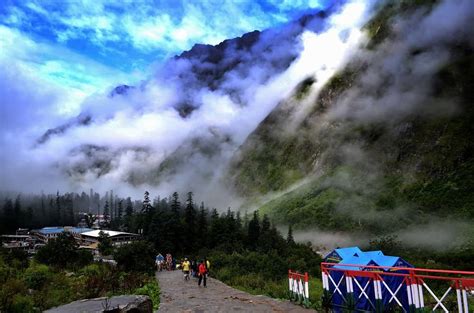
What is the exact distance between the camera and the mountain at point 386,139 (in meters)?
116

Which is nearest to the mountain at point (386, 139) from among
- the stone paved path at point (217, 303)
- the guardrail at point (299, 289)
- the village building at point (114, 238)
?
the village building at point (114, 238)

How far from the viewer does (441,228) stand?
329ft

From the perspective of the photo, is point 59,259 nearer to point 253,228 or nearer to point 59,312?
point 59,312

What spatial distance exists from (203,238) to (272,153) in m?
114

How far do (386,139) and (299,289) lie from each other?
134 metres

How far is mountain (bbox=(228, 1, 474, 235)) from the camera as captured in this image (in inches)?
4567

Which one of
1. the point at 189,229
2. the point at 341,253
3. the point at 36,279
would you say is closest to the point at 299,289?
the point at 341,253

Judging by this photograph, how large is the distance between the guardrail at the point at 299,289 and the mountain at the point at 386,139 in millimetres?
97416

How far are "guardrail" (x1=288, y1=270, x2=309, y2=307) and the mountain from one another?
9742 cm

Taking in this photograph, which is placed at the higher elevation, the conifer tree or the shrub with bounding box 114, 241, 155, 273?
the conifer tree

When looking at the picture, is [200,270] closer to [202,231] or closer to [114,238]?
[202,231]

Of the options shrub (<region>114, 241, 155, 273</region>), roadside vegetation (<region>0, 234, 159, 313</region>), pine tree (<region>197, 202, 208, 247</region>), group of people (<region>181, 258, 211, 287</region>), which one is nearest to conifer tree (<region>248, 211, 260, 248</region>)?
pine tree (<region>197, 202, 208, 247</region>)

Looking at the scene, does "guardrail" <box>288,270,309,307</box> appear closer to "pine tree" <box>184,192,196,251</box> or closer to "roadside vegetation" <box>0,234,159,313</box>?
"roadside vegetation" <box>0,234,159,313</box>

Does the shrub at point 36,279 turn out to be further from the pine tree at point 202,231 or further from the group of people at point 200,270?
the pine tree at point 202,231
